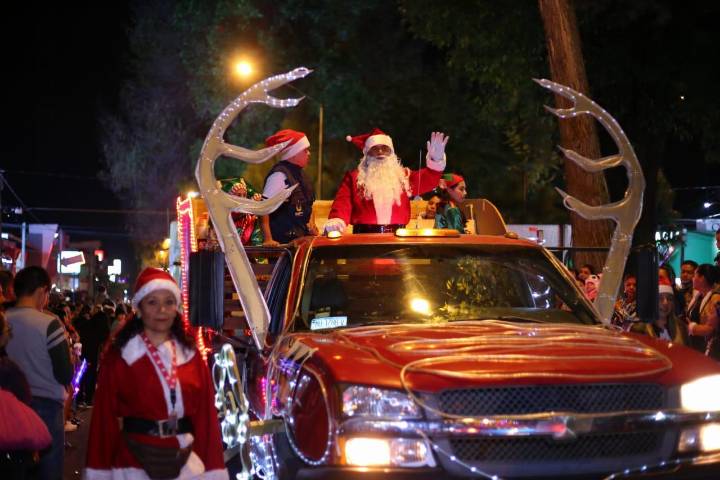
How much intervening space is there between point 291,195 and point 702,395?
4.62 m

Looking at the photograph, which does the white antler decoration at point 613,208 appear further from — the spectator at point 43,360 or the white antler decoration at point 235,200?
the spectator at point 43,360

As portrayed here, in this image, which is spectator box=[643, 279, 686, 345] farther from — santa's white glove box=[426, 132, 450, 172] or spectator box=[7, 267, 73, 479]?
spectator box=[7, 267, 73, 479]

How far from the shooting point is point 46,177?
2418 inches

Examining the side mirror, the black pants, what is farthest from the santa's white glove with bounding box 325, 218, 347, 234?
the black pants

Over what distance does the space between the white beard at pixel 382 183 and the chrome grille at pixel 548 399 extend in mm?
3932

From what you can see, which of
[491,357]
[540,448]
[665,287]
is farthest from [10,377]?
[665,287]

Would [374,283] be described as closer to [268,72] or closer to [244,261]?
[244,261]

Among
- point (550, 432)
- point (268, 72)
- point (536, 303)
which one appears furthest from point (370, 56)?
point (550, 432)

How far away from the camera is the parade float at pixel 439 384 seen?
5.19 meters

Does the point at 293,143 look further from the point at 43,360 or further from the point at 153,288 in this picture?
the point at 153,288

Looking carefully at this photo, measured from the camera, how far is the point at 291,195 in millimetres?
9539

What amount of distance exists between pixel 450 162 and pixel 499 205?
6.44 ft

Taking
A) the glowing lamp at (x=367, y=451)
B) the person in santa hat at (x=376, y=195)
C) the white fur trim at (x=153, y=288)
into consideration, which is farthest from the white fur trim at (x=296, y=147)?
the glowing lamp at (x=367, y=451)

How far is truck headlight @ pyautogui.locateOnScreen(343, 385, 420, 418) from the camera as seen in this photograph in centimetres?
520
